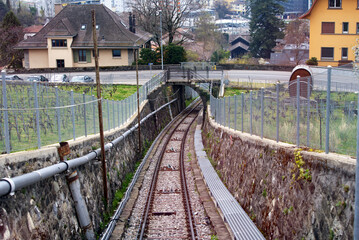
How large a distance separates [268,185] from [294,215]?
2503 mm

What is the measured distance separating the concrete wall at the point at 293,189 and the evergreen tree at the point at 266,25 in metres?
62.8

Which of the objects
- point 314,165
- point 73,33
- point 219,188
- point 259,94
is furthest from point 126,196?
point 73,33

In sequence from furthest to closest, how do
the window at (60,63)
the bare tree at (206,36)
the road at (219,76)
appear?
the bare tree at (206,36) → the window at (60,63) → the road at (219,76)

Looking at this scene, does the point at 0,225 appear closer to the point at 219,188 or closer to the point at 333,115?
the point at 333,115

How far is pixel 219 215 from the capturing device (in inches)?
631

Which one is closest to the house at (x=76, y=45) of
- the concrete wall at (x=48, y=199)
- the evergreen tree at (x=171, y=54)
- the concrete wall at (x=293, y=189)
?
the evergreen tree at (x=171, y=54)

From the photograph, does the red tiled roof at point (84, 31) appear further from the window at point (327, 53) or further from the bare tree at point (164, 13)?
the window at point (327, 53)

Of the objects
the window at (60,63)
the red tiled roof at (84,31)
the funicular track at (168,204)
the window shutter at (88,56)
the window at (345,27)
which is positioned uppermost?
the red tiled roof at (84,31)

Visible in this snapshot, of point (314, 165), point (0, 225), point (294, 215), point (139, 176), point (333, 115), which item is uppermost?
point (333, 115)

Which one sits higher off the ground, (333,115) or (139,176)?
(333,115)

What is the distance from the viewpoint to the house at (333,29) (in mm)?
42531

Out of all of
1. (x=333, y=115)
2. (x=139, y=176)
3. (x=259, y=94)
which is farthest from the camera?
→ (x=139, y=176)

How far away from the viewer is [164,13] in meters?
65.6

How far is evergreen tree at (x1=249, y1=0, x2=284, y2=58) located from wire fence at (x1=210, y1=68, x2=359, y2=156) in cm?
6350
